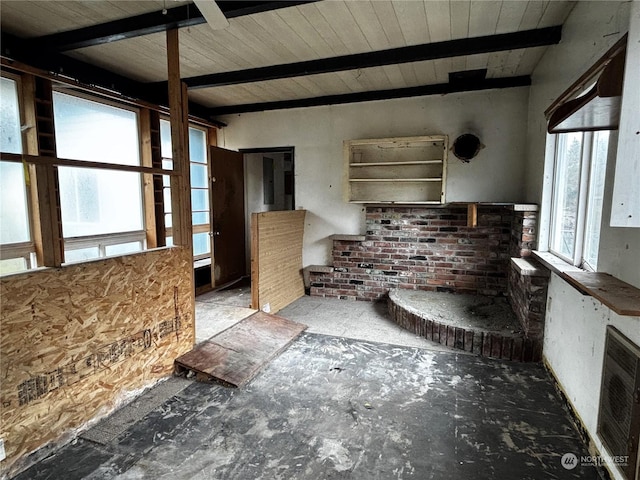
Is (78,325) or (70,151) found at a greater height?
(70,151)

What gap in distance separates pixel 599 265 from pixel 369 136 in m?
3.39

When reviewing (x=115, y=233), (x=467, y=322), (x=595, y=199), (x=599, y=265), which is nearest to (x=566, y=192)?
(x=595, y=199)

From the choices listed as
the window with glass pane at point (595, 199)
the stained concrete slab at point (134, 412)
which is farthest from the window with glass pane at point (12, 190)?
the window with glass pane at point (595, 199)

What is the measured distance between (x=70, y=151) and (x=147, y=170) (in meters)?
1.49

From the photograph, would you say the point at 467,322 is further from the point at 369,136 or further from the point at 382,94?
the point at 382,94

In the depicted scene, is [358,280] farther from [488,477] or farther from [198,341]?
[488,477]

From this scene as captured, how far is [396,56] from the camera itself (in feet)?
10.5

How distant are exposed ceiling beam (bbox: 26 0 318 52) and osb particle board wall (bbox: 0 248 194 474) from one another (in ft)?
5.51

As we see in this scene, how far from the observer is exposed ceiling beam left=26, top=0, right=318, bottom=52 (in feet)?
7.61

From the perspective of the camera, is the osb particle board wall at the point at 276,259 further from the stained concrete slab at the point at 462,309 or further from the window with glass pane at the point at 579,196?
the window with glass pane at the point at 579,196

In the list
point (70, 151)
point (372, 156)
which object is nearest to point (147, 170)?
point (70, 151)

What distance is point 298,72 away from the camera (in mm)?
3588

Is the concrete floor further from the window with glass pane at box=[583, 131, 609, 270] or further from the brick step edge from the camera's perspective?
the window with glass pane at box=[583, 131, 609, 270]

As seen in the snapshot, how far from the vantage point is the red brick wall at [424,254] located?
4301 millimetres
